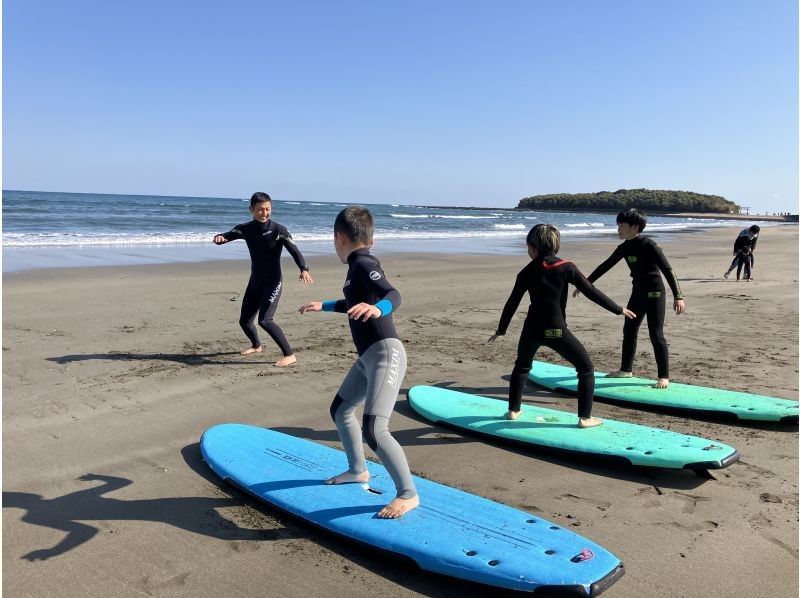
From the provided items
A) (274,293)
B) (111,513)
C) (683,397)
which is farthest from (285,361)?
(683,397)

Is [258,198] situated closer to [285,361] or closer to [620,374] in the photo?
[285,361]

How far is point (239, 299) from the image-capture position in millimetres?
10781

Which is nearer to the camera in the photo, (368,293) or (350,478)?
(368,293)

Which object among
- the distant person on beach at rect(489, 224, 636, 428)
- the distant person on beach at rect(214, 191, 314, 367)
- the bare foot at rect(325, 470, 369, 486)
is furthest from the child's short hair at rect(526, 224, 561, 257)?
the distant person on beach at rect(214, 191, 314, 367)

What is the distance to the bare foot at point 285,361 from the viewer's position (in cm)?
684

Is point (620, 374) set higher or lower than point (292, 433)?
higher

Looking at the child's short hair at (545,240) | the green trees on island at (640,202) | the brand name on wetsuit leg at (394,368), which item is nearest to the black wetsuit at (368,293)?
the brand name on wetsuit leg at (394,368)

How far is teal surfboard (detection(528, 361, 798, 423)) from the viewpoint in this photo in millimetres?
5195

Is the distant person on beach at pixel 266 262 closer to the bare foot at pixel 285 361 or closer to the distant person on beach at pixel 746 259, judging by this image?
the bare foot at pixel 285 361

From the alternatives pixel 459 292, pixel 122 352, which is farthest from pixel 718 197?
pixel 122 352

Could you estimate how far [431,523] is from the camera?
128 inches

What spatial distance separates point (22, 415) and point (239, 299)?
5.84 metres

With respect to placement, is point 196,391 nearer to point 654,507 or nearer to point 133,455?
point 133,455

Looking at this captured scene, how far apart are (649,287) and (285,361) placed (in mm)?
3919
